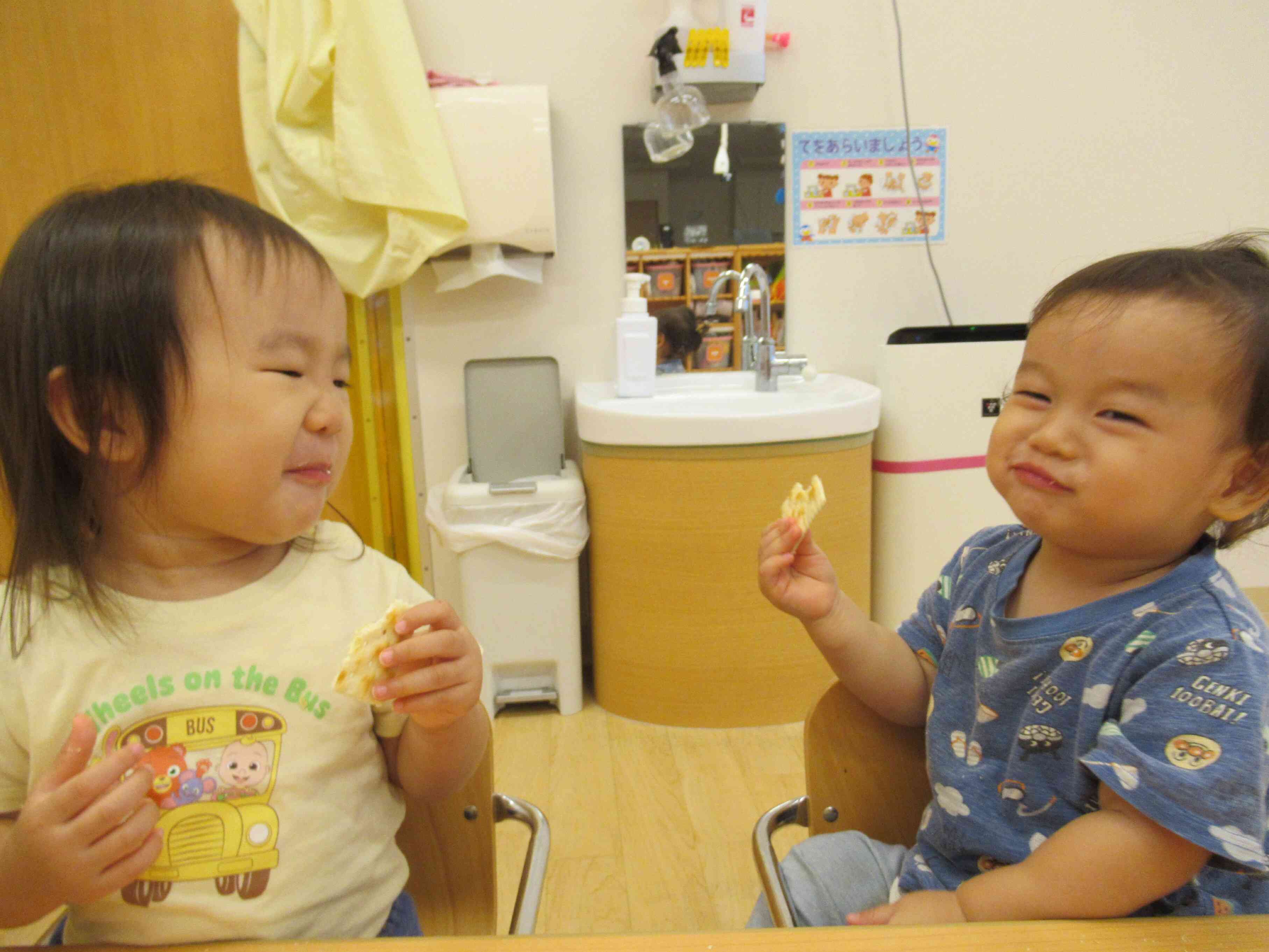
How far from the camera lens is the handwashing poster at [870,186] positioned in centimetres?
203

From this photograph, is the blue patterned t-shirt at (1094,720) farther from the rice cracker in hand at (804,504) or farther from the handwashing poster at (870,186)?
the handwashing poster at (870,186)

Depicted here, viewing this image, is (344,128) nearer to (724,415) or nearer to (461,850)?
(724,415)

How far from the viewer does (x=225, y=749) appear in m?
0.61

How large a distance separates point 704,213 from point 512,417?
0.68 metres

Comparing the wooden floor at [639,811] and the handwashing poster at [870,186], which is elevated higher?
the handwashing poster at [870,186]

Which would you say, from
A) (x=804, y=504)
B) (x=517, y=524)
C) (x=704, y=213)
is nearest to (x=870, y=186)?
(x=704, y=213)

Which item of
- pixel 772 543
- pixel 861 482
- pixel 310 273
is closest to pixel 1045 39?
pixel 861 482

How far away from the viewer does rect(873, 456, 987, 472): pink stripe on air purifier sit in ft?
6.29

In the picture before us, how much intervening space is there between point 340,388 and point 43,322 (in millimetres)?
196

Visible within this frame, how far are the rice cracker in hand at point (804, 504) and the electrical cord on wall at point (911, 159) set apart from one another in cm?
143

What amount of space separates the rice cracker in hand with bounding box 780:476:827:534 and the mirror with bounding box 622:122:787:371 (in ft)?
4.32

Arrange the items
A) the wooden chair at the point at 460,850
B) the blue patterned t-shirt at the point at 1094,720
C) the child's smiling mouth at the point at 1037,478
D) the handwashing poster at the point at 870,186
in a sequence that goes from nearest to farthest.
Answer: the blue patterned t-shirt at the point at 1094,720 < the child's smiling mouth at the point at 1037,478 < the wooden chair at the point at 460,850 < the handwashing poster at the point at 870,186

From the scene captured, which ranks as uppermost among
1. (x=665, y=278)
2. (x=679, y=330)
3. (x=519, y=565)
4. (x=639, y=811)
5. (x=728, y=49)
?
(x=728, y=49)

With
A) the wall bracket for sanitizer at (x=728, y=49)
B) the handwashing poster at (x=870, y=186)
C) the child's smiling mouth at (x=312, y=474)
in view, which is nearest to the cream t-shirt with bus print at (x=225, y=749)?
the child's smiling mouth at (x=312, y=474)
